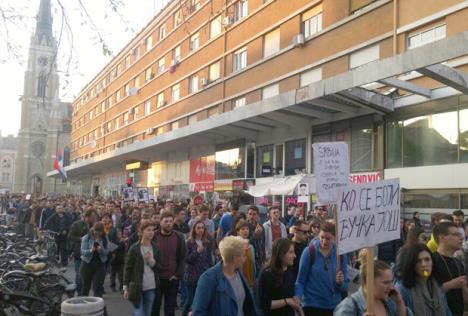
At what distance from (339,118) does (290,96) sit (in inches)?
105

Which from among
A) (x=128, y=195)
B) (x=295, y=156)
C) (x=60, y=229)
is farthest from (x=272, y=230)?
(x=128, y=195)

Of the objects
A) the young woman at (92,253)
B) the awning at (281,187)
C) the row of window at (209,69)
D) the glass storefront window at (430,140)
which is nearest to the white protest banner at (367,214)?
the young woman at (92,253)

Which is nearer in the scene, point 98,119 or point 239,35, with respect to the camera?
point 239,35

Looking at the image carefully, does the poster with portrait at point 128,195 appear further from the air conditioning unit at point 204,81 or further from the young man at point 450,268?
the young man at point 450,268

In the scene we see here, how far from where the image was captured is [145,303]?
669 cm

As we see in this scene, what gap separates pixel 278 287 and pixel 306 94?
12.3m

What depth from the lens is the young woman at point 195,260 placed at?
7.68 metres

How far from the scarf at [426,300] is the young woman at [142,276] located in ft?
11.9

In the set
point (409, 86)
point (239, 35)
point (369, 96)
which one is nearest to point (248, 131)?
point (239, 35)

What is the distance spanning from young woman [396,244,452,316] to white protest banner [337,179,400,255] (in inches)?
11.5

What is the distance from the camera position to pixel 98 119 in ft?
202

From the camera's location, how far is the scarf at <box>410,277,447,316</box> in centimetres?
416

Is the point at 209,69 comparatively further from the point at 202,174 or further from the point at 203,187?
the point at 203,187

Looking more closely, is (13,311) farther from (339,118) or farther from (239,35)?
(239,35)
